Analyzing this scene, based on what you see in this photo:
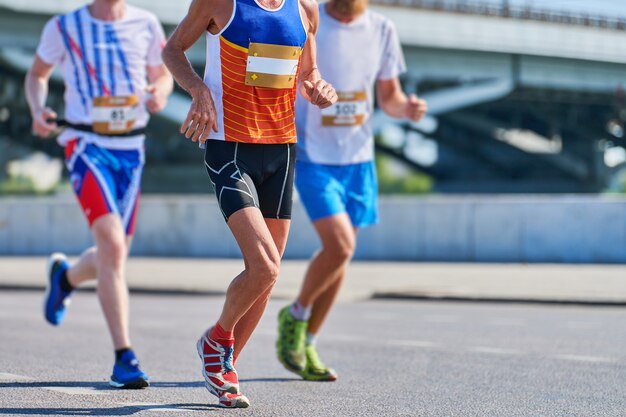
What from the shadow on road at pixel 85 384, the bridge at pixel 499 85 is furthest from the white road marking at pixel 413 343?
the bridge at pixel 499 85

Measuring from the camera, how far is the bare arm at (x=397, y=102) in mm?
7281

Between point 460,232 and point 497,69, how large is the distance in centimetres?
3236

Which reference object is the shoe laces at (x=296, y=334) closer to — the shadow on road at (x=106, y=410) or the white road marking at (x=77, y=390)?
the white road marking at (x=77, y=390)

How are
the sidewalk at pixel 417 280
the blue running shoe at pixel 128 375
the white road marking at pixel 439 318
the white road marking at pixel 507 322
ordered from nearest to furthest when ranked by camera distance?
the blue running shoe at pixel 128 375
the white road marking at pixel 507 322
the white road marking at pixel 439 318
the sidewalk at pixel 417 280

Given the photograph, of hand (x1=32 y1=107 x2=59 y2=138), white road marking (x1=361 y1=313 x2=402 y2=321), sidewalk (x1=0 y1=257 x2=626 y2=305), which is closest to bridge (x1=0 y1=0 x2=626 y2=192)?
sidewalk (x1=0 y1=257 x2=626 y2=305)

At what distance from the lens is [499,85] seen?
52.2m

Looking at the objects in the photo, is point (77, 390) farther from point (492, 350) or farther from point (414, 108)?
point (492, 350)

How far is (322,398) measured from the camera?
237 inches

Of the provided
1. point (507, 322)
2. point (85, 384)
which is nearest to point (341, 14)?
point (85, 384)

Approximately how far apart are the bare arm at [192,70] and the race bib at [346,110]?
1653mm

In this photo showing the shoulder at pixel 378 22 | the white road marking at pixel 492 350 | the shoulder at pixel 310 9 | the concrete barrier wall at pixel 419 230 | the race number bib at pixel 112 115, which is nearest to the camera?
the shoulder at pixel 310 9

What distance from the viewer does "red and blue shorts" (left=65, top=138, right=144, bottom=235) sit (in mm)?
6609

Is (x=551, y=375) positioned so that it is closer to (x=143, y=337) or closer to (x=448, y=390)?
(x=448, y=390)

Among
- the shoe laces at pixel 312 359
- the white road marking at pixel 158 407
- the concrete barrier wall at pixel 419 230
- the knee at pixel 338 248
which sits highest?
the knee at pixel 338 248
